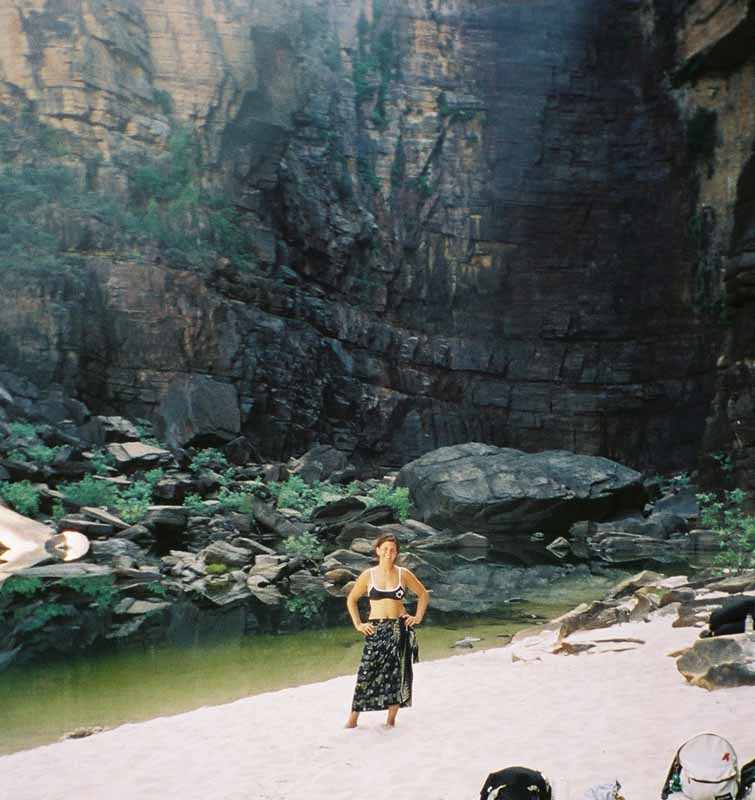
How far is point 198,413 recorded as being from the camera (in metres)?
24.6

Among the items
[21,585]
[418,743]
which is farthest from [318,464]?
[418,743]

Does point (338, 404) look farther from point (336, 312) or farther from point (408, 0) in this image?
point (408, 0)

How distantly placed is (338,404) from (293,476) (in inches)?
299

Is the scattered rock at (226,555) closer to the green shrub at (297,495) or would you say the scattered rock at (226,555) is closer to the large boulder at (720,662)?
the green shrub at (297,495)

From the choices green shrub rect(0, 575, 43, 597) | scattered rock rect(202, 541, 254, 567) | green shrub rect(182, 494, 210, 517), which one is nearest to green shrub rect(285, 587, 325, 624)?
scattered rock rect(202, 541, 254, 567)

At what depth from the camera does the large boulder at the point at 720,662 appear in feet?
17.2

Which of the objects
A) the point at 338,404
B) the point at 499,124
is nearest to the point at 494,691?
the point at 338,404

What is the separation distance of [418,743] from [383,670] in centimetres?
49

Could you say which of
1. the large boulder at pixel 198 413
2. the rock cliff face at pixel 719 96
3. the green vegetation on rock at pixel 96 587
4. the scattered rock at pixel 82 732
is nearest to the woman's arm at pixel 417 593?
the scattered rock at pixel 82 732

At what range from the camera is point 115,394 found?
24.9 metres

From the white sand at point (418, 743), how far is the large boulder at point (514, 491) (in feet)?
46.1

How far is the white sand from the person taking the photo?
14.0 feet

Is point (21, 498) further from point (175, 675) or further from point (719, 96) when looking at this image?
point (719, 96)

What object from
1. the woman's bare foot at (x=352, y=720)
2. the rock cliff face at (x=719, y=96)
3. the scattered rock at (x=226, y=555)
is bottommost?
the scattered rock at (x=226, y=555)
